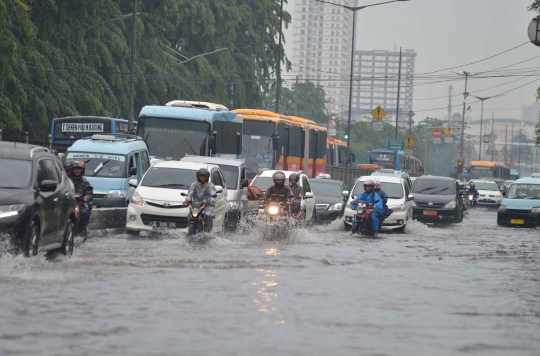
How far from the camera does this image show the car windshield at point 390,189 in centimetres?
3212

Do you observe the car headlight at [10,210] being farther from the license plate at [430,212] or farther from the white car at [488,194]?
the white car at [488,194]

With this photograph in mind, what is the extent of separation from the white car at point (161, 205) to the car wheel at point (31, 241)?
810 centimetres

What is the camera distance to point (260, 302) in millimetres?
12711

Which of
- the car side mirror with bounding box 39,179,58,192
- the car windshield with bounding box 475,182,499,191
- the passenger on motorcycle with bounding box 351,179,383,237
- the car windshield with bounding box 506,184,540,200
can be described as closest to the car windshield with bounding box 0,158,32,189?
the car side mirror with bounding box 39,179,58,192

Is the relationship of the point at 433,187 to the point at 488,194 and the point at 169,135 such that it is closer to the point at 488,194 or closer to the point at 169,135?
the point at 169,135

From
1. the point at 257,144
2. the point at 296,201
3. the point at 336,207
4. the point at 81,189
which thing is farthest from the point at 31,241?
the point at 257,144

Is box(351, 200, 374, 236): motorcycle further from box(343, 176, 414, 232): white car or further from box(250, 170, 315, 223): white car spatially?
box(343, 176, 414, 232): white car

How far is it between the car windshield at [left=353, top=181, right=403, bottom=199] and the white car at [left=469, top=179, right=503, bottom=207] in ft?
106

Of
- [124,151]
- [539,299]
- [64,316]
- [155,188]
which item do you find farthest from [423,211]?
[64,316]

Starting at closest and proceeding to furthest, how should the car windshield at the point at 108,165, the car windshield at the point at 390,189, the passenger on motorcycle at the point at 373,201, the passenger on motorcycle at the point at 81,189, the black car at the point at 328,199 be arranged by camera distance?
1. the passenger on motorcycle at the point at 81,189
2. the passenger on motorcycle at the point at 373,201
3. the car windshield at the point at 108,165
4. the car windshield at the point at 390,189
5. the black car at the point at 328,199

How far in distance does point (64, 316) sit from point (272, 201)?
47.5 ft

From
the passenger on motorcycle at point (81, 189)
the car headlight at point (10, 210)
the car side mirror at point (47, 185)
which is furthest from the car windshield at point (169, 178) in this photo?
the car headlight at point (10, 210)

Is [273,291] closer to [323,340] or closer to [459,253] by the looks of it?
[323,340]

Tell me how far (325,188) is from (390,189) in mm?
4258
